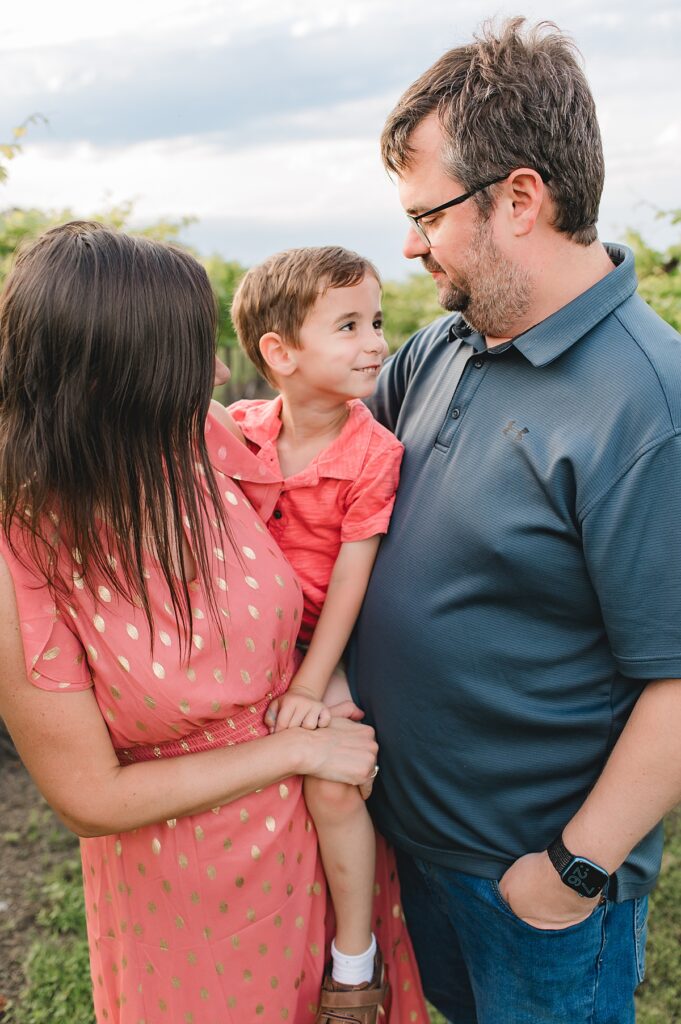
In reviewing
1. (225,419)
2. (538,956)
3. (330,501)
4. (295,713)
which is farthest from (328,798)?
(225,419)

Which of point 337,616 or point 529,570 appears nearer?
point 529,570

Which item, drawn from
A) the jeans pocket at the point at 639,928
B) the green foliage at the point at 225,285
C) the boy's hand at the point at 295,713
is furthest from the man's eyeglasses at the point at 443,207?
the green foliage at the point at 225,285

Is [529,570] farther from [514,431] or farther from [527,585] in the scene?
[514,431]

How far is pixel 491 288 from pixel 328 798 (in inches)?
49.9

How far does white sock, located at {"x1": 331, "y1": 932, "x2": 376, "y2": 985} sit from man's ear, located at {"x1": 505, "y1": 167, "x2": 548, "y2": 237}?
1.79m

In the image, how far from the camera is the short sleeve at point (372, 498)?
237 cm

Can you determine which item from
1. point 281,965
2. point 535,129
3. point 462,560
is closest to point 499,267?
point 535,129

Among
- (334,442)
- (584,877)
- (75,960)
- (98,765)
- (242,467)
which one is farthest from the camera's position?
(75,960)

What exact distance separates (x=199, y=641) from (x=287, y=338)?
96cm

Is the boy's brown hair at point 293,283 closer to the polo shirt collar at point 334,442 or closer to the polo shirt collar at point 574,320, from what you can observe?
the polo shirt collar at point 334,442

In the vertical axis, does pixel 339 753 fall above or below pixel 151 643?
below

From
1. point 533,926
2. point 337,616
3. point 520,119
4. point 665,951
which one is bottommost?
point 665,951

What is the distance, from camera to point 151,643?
192 cm

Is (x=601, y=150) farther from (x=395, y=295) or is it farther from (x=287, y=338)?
(x=395, y=295)
